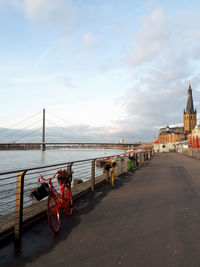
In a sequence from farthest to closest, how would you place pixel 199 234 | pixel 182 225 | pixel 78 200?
pixel 78 200, pixel 182 225, pixel 199 234

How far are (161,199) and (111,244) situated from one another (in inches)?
150

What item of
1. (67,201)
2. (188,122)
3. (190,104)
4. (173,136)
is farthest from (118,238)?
(190,104)

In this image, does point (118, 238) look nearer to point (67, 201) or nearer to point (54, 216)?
point (54, 216)

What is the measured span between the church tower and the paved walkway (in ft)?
600

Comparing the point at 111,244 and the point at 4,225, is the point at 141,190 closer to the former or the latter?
the point at 111,244

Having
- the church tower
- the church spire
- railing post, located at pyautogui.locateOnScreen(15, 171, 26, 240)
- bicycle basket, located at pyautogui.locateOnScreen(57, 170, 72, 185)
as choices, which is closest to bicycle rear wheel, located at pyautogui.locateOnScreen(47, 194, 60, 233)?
railing post, located at pyautogui.locateOnScreen(15, 171, 26, 240)

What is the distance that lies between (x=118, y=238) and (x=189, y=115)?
186670 mm

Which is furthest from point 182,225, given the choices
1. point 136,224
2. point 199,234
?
point 136,224

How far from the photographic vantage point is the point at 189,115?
17500 centimetres

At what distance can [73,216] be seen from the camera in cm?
538

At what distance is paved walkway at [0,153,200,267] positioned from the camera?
3270 millimetres

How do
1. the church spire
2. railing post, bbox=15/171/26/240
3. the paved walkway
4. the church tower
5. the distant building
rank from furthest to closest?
the church spire < the church tower < the distant building < railing post, bbox=15/171/26/240 < the paved walkway

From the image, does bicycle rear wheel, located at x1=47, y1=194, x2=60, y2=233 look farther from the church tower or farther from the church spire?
the church spire

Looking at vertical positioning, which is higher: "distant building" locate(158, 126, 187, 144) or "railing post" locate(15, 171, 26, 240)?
"distant building" locate(158, 126, 187, 144)
